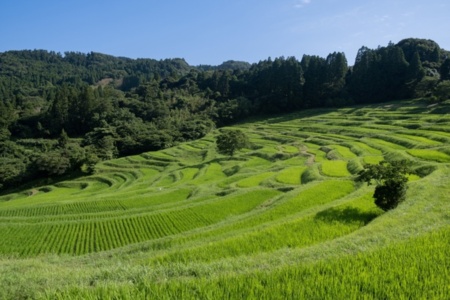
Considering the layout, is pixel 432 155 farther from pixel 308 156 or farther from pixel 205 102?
pixel 205 102

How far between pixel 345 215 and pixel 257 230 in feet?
18.2

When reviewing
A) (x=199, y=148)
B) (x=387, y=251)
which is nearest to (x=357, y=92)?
(x=199, y=148)

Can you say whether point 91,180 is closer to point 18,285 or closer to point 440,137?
point 440,137

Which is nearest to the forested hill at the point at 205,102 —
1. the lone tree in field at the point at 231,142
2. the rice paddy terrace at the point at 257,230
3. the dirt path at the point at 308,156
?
the rice paddy terrace at the point at 257,230

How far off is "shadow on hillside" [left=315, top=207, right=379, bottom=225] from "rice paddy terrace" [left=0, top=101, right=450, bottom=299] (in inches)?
4.7

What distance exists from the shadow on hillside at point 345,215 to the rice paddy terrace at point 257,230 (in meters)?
0.12

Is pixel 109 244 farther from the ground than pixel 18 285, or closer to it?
closer to it

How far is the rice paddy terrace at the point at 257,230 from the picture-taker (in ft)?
23.5

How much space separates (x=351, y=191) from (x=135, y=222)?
752 inches

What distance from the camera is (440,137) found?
48781 millimetres

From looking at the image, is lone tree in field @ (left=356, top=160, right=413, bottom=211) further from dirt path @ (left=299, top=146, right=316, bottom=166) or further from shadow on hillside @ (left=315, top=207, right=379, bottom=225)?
dirt path @ (left=299, top=146, right=316, bottom=166)

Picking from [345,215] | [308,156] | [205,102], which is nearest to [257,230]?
[345,215]

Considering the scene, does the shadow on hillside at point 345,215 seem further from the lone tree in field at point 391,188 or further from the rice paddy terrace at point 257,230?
the lone tree in field at point 391,188

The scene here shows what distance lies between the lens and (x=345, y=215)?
20.3 metres
